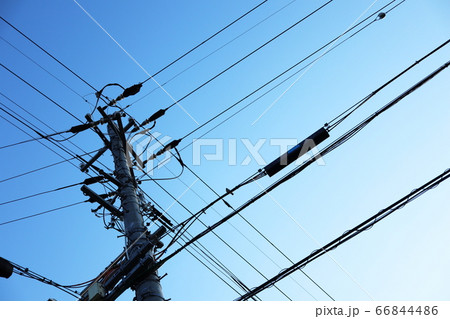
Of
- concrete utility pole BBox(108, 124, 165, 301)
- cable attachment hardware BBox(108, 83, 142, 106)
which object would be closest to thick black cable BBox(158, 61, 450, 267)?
concrete utility pole BBox(108, 124, 165, 301)

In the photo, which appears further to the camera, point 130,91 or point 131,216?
point 130,91

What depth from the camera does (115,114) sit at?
34.0 feet

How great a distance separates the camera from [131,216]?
8406 millimetres

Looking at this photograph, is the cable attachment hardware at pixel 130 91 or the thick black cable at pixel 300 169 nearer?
the thick black cable at pixel 300 169

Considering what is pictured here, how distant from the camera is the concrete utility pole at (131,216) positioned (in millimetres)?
7348

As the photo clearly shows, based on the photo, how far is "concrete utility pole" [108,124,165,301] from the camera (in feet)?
24.1

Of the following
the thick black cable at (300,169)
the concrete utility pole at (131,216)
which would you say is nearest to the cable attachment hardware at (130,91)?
the concrete utility pole at (131,216)

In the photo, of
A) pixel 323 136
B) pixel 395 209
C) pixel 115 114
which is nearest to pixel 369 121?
pixel 323 136

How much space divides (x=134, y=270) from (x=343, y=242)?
3.16 meters

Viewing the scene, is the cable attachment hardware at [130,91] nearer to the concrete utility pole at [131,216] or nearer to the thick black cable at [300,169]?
the concrete utility pole at [131,216]

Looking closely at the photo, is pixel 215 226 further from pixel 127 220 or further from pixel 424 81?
pixel 424 81

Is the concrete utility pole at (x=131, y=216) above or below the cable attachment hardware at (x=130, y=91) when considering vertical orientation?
below

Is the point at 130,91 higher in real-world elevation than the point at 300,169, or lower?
higher

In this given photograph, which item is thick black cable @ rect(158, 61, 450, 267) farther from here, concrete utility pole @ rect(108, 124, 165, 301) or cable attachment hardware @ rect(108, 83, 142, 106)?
cable attachment hardware @ rect(108, 83, 142, 106)
